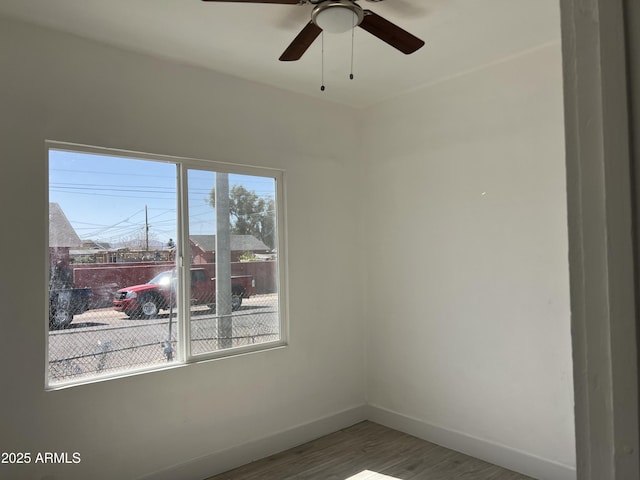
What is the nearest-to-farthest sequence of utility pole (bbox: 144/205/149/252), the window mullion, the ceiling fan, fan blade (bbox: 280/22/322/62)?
the ceiling fan, fan blade (bbox: 280/22/322/62), utility pole (bbox: 144/205/149/252), the window mullion

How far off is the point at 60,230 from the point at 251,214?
1.32 meters

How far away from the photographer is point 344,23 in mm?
2162

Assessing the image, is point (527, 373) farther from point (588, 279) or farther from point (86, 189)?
point (86, 189)

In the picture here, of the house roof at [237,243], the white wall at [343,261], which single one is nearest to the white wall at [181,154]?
the white wall at [343,261]

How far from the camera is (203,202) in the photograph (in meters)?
3.23

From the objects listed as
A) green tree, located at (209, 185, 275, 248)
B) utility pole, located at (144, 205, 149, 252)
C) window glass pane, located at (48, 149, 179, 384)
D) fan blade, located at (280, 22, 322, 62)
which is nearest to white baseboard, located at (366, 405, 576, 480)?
green tree, located at (209, 185, 275, 248)

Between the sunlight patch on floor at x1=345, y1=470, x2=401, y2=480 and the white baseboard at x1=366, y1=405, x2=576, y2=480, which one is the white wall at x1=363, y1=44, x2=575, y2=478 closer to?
the white baseboard at x1=366, y1=405, x2=576, y2=480

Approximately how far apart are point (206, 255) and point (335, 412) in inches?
70.4

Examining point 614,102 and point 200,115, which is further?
point 200,115

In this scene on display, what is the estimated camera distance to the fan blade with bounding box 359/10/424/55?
2149 mm

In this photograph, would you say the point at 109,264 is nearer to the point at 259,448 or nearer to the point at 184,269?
the point at 184,269

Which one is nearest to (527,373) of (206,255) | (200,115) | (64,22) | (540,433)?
(540,433)

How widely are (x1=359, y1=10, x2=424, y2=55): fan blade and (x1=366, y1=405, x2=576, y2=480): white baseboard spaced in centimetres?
267

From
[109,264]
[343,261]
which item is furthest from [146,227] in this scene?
[343,261]
